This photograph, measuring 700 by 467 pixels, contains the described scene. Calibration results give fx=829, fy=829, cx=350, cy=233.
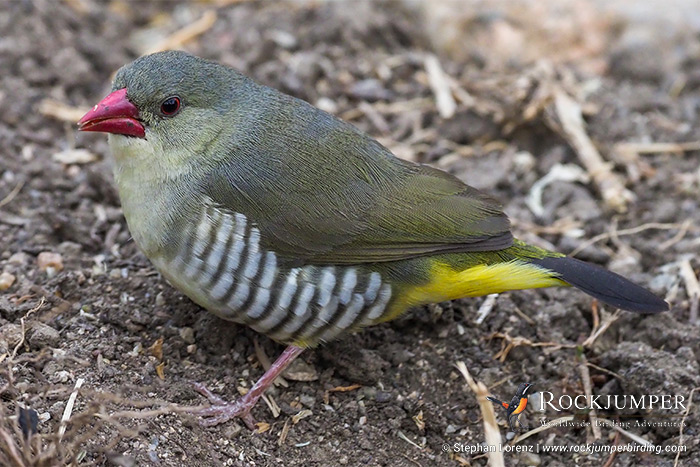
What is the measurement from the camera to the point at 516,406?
4070 mm

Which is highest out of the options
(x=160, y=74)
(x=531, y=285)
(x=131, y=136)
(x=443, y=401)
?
(x=160, y=74)

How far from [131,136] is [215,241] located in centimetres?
70

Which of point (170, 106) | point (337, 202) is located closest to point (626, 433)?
point (337, 202)

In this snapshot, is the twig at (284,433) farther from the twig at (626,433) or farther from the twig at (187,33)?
the twig at (187,33)

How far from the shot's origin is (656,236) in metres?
5.24

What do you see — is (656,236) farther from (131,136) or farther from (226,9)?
(226,9)

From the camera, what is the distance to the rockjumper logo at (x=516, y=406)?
405cm

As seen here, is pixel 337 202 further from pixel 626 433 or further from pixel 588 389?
pixel 626 433

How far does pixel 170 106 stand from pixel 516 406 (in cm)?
225

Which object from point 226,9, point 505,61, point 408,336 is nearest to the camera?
point 408,336

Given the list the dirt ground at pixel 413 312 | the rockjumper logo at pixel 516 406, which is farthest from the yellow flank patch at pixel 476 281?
the rockjumper logo at pixel 516 406

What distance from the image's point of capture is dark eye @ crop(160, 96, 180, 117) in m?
4.07

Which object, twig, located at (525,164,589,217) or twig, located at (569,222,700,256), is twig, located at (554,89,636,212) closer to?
→ twig, located at (525,164,589,217)

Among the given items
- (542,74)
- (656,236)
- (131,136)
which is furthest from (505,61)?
(131,136)
